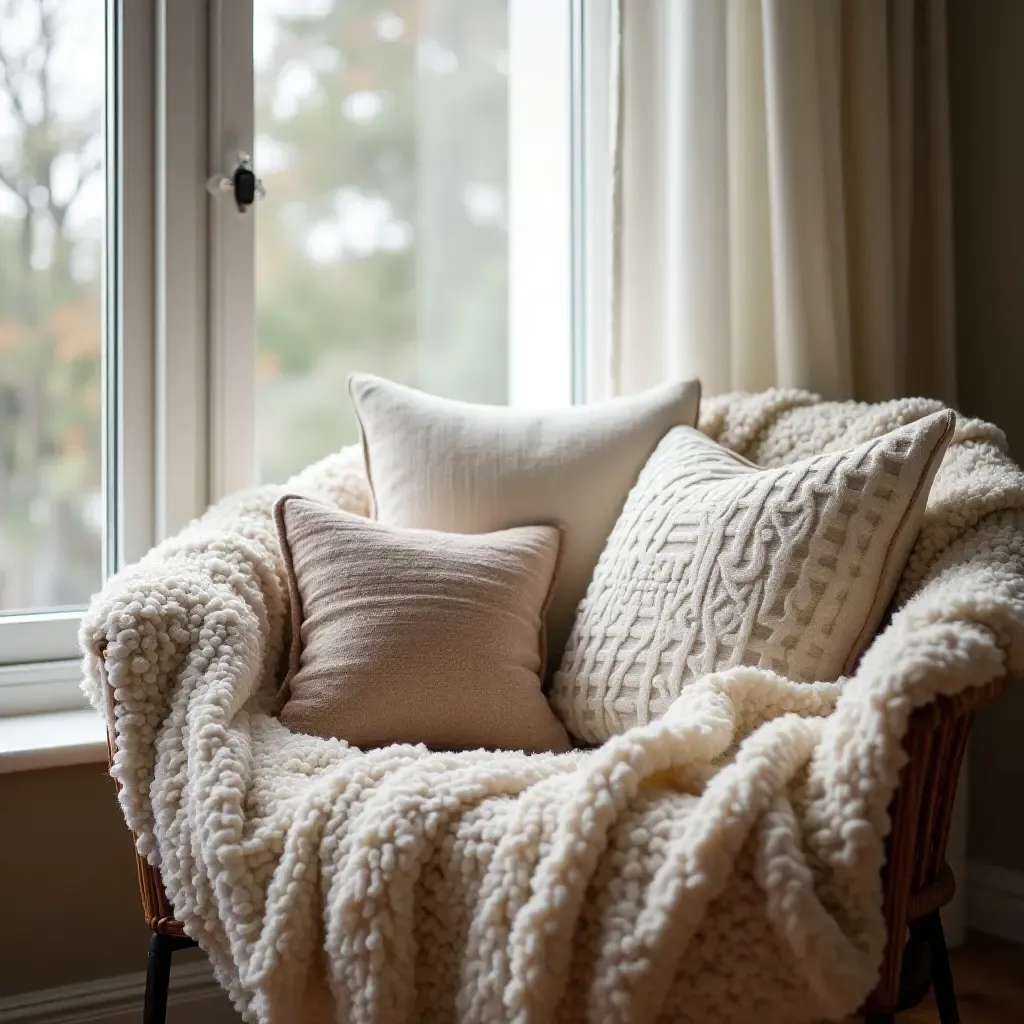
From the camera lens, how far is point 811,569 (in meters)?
1.20

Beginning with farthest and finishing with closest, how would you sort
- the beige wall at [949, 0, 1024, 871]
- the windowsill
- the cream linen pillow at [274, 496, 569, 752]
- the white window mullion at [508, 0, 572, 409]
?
the white window mullion at [508, 0, 572, 409] < the beige wall at [949, 0, 1024, 871] < the windowsill < the cream linen pillow at [274, 496, 569, 752]

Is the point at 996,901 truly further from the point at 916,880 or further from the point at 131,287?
the point at 131,287

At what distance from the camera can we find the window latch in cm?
173

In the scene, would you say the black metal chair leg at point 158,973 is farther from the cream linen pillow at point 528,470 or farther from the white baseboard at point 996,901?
the white baseboard at point 996,901

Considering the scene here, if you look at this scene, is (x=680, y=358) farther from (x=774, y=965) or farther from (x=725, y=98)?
(x=774, y=965)

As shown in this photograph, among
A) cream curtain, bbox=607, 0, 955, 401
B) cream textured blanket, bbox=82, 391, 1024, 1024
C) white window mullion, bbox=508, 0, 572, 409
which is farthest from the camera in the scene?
white window mullion, bbox=508, 0, 572, 409

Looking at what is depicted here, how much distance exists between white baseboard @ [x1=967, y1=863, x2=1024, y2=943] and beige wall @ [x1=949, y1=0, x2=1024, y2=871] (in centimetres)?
2

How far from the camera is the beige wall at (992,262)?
193 cm

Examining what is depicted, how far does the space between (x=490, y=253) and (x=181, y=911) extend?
136cm

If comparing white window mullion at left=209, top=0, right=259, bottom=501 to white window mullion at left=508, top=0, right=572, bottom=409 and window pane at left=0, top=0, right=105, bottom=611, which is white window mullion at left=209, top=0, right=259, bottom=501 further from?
white window mullion at left=508, top=0, right=572, bottom=409

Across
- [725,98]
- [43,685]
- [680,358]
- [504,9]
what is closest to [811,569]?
[680,358]

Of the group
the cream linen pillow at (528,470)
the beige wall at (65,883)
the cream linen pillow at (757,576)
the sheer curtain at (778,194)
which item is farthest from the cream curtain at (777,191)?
the beige wall at (65,883)

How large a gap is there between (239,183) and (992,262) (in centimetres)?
129

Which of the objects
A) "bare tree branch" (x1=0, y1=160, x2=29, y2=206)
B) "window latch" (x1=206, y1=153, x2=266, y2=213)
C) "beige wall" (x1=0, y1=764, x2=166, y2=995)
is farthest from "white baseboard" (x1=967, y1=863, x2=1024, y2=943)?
"bare tree branch" (x1=0, y1=160, x2=29, y2=206)
